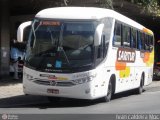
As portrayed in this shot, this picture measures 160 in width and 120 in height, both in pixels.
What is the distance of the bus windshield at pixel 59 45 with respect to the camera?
15.5 m

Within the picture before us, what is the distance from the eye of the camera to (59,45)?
15.8 m

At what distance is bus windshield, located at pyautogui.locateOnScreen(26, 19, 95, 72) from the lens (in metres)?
15.5

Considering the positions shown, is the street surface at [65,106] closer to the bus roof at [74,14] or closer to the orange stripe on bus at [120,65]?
the orange stripe on bus at [120,65]

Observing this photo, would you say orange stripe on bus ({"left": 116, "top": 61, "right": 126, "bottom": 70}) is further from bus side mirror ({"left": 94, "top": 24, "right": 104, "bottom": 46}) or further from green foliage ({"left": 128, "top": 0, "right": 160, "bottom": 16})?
green foliage ({"left": 128, "top": 0, "right": 160, "bottom": 16})

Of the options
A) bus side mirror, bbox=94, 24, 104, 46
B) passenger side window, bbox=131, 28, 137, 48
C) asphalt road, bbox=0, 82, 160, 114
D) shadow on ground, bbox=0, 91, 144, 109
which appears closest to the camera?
asphalt road, bbox=0, 82, 160, 114

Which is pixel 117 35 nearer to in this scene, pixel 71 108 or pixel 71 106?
pixel 71 106

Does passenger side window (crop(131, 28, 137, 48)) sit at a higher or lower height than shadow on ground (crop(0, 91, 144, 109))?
higher

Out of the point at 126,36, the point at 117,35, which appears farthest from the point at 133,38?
the point at 117,35

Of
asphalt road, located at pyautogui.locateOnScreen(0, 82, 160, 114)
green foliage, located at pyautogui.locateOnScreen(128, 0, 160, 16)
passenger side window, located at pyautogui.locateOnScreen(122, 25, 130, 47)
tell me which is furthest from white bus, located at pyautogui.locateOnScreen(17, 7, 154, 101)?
green foliage, located at pyautogui.locateOnScreen(128, 0, 160, 16)

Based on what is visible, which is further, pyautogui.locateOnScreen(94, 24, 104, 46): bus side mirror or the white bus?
the white bus

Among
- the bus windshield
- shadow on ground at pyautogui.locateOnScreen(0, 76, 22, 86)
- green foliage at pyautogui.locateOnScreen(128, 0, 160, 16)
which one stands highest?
green foliage at pyautogui.locateOnScreen(128, 0, 160, 16)

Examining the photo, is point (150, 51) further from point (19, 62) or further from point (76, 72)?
point (76, 72)

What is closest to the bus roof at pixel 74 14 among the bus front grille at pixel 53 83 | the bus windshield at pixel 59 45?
the bus windshield at pixel 59 45

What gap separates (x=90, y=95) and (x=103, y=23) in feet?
7.87
